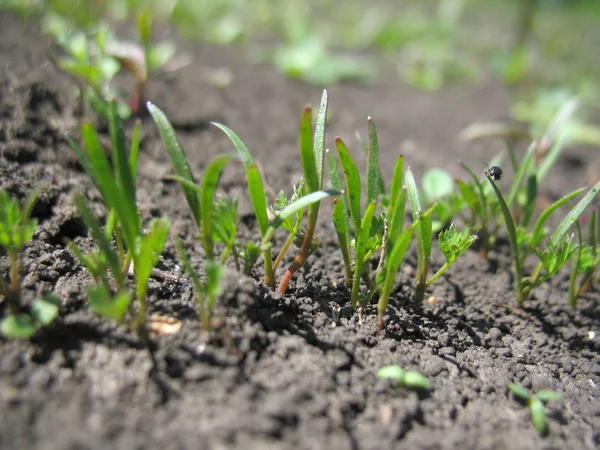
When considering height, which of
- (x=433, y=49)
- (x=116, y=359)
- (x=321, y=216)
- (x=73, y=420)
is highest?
(x=433, y=49)

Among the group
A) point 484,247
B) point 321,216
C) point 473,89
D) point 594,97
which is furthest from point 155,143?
point 594,97

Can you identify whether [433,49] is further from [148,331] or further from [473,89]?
[148,331]

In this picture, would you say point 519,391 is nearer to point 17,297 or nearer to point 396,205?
point 396,205

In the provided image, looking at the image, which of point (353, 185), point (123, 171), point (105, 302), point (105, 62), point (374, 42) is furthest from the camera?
point (374, 42)

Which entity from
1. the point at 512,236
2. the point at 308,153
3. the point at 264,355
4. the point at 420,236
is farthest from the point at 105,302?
the point at 512,236

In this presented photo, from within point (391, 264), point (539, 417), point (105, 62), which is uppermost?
point (105, 62)

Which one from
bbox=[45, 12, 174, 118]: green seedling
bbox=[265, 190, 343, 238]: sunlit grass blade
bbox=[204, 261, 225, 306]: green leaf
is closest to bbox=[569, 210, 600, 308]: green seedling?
bbox=[265, 190, 343, 238]: sunlit grass blade

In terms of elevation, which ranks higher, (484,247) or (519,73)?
(519,73)

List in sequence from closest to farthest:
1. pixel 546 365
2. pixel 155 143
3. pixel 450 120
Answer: pixel 546 365, pixel 155 143, pixel 450 120

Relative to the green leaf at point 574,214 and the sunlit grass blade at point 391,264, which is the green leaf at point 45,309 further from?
the green leaf at point 574,214
